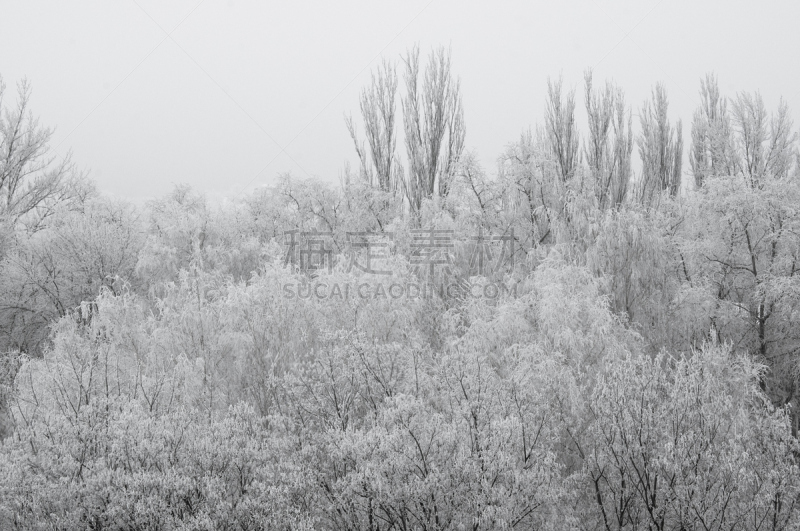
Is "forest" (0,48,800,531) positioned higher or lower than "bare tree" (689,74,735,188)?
lower

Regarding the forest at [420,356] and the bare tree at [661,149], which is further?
the bare tree at [661,149]

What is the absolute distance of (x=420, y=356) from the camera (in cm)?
1003

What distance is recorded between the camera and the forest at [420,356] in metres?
7.89

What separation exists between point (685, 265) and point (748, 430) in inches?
248

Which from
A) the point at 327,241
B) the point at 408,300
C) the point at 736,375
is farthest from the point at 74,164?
the point at 736,375

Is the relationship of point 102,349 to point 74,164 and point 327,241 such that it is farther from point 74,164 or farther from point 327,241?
point 74,164

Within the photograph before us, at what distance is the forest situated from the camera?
7891 millimetres

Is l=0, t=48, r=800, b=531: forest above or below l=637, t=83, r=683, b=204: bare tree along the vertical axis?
below

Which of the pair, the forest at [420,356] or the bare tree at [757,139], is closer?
the forest at [420,356]

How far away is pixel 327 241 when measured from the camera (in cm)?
1791

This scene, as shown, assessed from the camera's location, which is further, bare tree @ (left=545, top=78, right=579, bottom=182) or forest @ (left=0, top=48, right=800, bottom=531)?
bare tree @ (left=545, top=78, right=579, bottom=182)

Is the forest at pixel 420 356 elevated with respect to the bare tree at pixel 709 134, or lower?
lower

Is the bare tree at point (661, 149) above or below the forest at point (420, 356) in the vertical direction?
above

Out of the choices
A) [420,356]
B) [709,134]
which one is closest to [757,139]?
[709,134]
